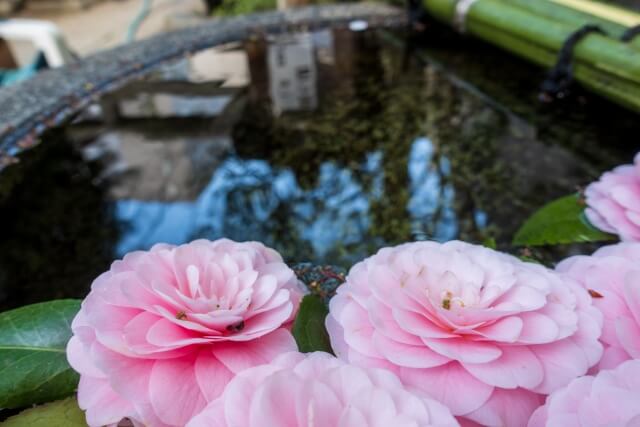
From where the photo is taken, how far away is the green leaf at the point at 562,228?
0.88 m

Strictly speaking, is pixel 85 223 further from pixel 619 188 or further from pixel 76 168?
pixel 619 188

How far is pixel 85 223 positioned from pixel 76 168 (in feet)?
1.21

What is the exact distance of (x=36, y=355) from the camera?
0.57 m

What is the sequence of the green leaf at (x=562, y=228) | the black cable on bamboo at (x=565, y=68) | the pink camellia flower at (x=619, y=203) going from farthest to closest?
the black cable on bamboo at (x=565, y=68)
the green leaf at (x=562, y=228)
the pink camellia flower at (x=619, y=203)

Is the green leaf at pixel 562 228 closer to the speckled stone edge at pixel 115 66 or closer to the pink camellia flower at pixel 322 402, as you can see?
the pink camellia flower at pixel 322 402

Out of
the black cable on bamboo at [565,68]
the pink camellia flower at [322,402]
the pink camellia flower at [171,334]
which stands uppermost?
the pink camellia flower at [322,402]

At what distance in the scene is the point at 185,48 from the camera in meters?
3.03

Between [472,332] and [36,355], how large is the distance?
50 cm

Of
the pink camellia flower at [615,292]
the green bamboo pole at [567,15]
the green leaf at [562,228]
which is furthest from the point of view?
the green bamboo pole at [567,15]

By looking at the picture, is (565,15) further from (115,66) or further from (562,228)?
(115,66)

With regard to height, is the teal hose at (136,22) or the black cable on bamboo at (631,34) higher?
the black cable on bamboo at (631,34)

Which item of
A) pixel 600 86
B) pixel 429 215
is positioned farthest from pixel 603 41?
pixel 429 215

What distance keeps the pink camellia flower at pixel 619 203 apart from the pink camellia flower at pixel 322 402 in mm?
535

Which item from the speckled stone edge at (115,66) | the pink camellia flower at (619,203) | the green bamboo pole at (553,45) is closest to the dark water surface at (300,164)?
the speckled stone edge at (115,66)
